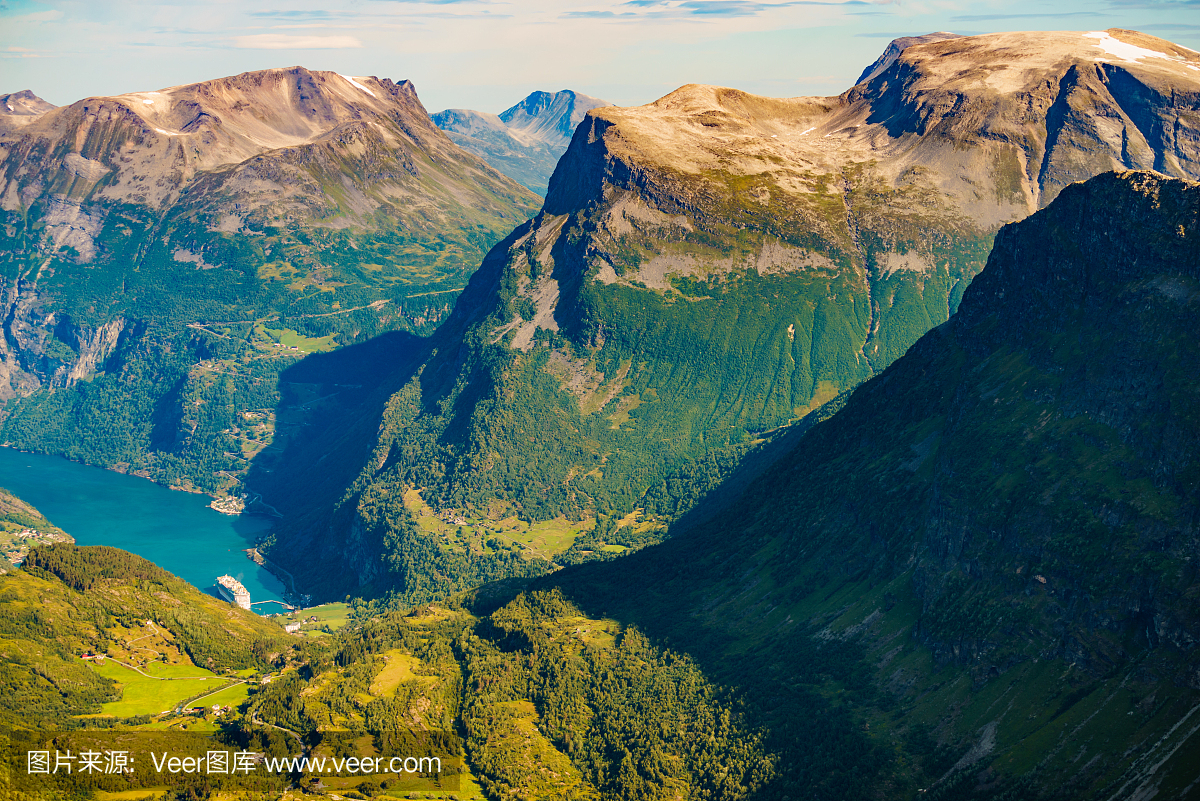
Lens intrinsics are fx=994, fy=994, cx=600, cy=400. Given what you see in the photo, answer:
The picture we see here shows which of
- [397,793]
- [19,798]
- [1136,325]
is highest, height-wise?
[1136,325]

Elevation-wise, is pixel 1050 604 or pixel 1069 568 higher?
pixel 1069 568

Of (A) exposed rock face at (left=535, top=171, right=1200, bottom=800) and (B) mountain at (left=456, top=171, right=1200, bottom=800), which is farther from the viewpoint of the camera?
(B) mountain at (left=456, top=171, right=1200, bottom=800)

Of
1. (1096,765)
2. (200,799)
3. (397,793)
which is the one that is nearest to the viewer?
(1096,765)

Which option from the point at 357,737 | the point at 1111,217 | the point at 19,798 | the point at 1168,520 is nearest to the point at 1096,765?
the point at 1168,520

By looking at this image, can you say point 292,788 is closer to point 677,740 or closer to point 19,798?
point 19,798

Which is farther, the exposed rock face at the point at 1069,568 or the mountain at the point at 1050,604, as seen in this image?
the mountain at the point at 1050,604

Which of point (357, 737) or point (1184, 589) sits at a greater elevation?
point (1184, 589)

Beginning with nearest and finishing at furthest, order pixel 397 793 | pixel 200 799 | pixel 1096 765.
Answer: pixel 1096 765 → pixel 200 799 → pixel 397 793

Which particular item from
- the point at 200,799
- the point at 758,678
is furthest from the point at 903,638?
the point at 200,799

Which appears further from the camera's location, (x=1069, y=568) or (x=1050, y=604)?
(x=1050, y=604)

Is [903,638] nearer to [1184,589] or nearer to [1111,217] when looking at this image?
[1184,589]

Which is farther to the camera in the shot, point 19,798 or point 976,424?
point 976,424
